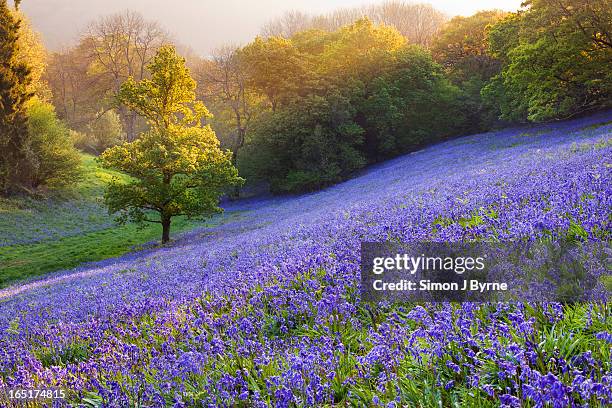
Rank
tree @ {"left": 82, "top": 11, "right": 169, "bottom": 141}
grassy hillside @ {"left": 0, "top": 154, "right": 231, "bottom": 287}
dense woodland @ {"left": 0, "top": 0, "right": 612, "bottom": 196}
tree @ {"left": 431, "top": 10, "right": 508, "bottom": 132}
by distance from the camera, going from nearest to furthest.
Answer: grassy hillside @ {"left": 0, "top": 154, "right": 231, "bottom": 287}
dense woodland @ {"left": 0, "top": 0, "right": 612, "bottom": 196}
tree @ {"left": 431, "top": 10, "right": 508, "bottom": 132}
tree @ {"left": 82, "top": 11, "right": 169, "bottom": 141}

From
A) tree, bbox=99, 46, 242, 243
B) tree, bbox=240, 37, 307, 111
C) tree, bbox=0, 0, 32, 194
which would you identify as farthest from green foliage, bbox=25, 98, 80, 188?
tree, bbox=99, 46, 242, 243

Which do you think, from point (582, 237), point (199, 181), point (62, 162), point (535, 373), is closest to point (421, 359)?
point (535, 373)

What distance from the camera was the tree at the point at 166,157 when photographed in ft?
63.3

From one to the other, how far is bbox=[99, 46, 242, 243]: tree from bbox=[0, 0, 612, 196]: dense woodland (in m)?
8.31

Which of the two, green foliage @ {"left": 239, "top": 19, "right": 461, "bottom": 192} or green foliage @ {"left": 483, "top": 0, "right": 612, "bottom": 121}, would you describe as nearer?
green foliage @ {"left": 483, "top": 0, "right": 612, "bottom": 121}

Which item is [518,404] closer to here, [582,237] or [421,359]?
[421,359]

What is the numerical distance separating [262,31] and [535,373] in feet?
255

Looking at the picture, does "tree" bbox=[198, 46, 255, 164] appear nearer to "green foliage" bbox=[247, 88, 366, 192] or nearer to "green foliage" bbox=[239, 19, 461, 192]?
"green foliage" bbox=[239, 19, 461, 192]

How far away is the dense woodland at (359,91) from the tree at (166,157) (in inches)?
327

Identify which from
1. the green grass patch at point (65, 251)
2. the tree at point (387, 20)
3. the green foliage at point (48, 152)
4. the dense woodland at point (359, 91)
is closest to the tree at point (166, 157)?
the green grass patch at point (65, 251)

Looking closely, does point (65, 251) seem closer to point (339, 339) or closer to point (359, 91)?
point (339, 339)

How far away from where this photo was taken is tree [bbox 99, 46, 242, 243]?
19.3 metres

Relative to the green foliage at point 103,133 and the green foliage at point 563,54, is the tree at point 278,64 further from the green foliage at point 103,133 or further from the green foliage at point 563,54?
the green foliage at point 103,133

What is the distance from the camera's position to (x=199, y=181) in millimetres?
20750
